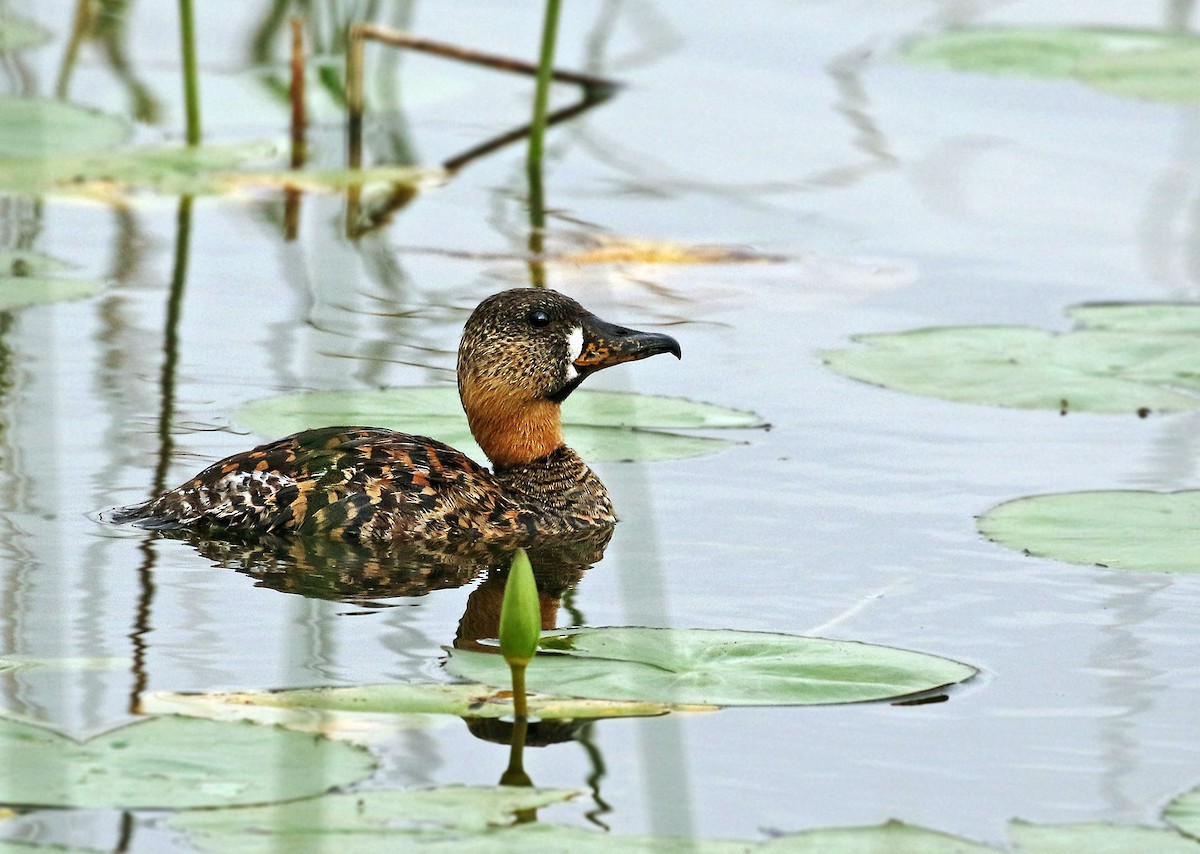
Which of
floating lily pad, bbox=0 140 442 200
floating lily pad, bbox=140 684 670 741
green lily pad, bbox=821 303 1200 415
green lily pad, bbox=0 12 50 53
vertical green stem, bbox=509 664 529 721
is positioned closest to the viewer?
vertical green stem, bbox=509 664 529 721

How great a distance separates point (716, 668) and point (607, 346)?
2.55m

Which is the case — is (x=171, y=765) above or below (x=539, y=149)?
below

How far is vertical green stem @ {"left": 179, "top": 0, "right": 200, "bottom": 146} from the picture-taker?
12.1m

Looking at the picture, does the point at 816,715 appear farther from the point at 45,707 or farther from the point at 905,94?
the point at 905,94

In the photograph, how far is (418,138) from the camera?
1417 cm

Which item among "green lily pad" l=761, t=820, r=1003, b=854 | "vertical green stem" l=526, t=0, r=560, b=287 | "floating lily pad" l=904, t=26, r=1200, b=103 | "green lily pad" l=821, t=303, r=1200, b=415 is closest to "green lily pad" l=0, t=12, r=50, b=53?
"vertical green stem" l=526, t=0, r=560, b=287

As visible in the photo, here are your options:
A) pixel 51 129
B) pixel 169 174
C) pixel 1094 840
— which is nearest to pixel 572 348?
pixel 1094 840

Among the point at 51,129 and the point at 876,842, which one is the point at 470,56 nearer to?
the point at 51,129

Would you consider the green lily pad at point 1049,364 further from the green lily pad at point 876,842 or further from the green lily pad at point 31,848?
the green lily pad at point 31,848

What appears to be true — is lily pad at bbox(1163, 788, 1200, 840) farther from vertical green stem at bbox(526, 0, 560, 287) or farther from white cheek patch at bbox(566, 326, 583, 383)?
vertical green stem at bbox(526, 0, 560, 287)

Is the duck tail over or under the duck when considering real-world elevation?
under

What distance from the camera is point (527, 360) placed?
27.0 feet

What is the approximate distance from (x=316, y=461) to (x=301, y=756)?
2.56 m

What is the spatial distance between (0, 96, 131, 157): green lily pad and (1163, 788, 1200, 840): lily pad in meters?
8.60
